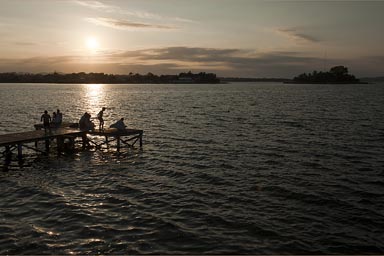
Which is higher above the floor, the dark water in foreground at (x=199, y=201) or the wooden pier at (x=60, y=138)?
the wooden pier at (x=60, y=138)

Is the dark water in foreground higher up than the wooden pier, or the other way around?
the wooden pier

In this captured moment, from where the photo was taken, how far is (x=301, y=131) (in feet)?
127

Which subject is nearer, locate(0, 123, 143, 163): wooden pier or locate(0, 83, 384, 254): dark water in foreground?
locate(0, 83, 384, 254): dark water in foreground

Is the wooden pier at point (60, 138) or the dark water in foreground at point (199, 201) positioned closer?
the dark water in foreground at point (199, 201)

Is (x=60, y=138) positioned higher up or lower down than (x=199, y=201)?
higher up

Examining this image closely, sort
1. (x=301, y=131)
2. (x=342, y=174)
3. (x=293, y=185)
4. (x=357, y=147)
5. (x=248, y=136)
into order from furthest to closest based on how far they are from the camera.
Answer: (x=301, y=131) → (x=248, y=136) → (x=357, y=147) → (x=342, y=174) → (x=293, y=185)

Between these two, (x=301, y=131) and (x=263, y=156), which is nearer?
(x=263, y=156)

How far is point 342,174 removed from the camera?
2098 centimetres

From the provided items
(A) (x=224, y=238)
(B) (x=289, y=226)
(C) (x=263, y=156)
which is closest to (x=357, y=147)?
(C) (x=263, y=156)

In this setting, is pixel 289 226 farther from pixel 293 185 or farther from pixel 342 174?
pixel 342 174

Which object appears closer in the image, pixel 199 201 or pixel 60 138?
pixel 199 201

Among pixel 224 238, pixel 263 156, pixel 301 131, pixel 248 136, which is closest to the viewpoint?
pixel 224 238

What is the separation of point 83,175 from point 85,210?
6172 millimetres

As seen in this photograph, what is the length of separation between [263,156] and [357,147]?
892 cm
